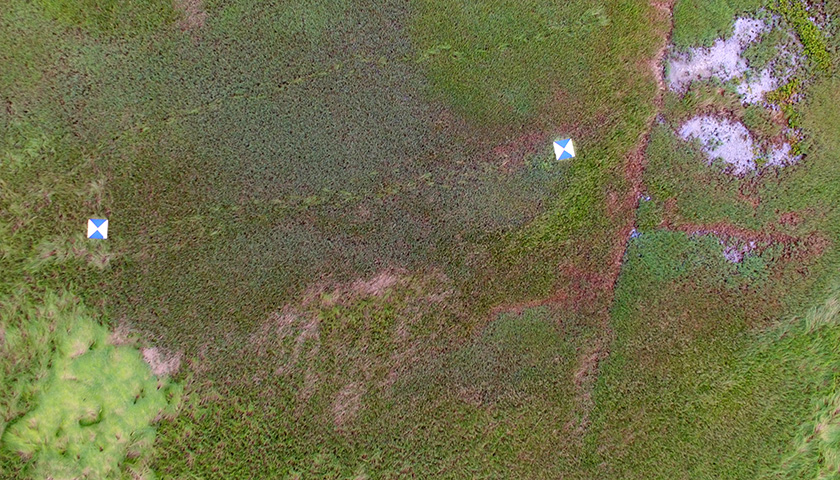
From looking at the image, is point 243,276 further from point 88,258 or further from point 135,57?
point 135,57

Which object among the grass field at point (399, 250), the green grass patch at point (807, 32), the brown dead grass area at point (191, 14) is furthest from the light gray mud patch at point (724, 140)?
the brown dead grass area at point (191, 14)

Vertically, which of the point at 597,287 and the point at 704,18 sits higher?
the point at 704,18

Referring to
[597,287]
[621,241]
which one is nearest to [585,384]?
[597,287]

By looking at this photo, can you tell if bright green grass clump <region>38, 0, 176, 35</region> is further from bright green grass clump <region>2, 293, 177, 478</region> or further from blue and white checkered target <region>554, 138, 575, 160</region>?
blue and white checkered target <region>554, 138, 575, 160</region>

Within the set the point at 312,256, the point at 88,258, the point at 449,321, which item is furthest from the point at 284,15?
the point at 449,321

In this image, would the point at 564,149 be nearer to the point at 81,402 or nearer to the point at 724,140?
the point at 724,140

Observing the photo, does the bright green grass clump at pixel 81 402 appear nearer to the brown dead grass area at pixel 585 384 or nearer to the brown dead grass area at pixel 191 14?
the brown dead grass area at pixel 191 14
